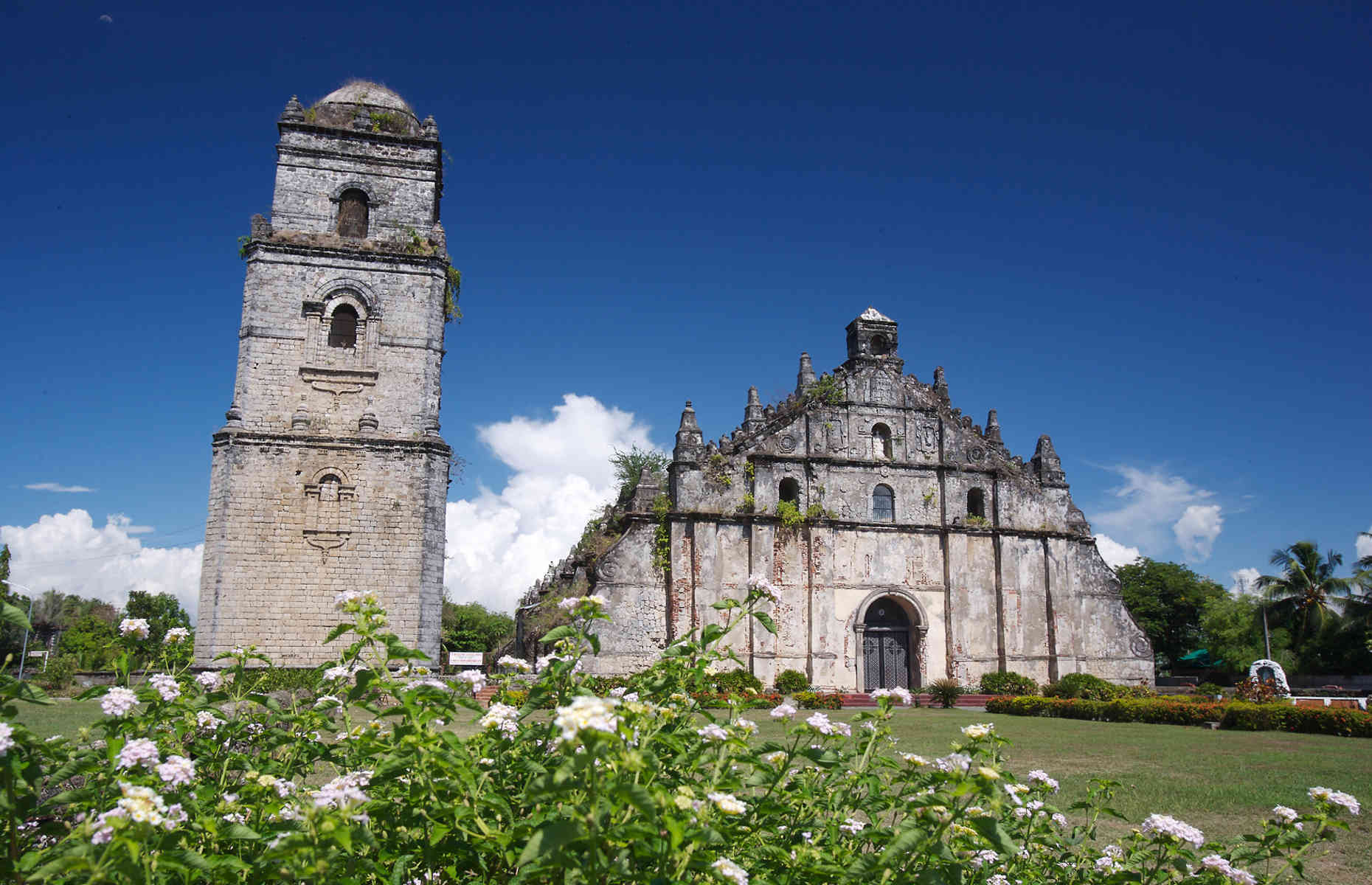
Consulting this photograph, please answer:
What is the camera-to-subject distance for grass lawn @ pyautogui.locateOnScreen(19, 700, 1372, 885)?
820 centimetres

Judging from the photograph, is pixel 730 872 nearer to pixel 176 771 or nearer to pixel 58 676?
pixel 176 771

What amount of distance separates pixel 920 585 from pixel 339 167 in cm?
2028

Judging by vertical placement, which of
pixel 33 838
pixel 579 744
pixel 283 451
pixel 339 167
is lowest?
pixel 33 838

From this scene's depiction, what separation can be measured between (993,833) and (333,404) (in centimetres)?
1985

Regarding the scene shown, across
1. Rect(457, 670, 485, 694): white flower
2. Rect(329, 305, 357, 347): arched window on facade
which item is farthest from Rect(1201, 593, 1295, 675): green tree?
Rect(457, 670, 485, 694): white flower

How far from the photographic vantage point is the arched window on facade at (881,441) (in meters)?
27.5

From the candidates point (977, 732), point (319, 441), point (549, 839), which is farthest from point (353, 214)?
point (549, 839)

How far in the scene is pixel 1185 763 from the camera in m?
12.6

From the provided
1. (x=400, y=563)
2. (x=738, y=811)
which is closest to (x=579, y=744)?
(x=738, y=811)

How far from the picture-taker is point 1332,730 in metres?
17.9

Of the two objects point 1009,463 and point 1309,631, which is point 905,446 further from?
point 1309,631

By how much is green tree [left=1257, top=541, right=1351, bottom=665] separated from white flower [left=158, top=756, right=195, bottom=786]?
5109 centimetres

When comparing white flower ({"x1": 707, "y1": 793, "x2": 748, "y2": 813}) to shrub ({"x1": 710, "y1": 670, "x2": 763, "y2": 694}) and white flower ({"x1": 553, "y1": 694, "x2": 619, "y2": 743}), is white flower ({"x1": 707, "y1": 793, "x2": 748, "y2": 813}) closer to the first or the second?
white flower ({"x1": 553, "y1": 694, "x2": 619, "y2": 743})

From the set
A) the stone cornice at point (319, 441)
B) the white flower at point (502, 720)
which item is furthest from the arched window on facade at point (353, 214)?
the white flower at point (502, 720)
